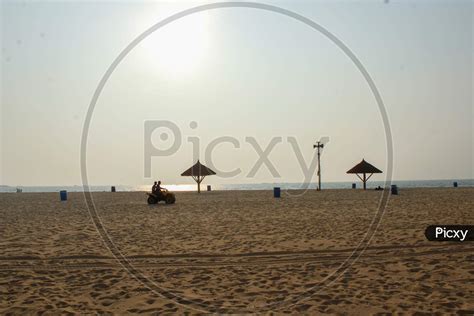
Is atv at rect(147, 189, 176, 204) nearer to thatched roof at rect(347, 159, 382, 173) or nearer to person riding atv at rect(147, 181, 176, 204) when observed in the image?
person riding atv at rect(147, 181, 176, 204)

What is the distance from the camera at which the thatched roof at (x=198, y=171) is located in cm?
3222

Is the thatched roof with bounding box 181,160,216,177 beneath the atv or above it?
above

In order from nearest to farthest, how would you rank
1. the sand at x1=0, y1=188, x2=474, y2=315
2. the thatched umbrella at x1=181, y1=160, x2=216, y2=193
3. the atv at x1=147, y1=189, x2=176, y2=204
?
the sand at x1=0, y1=188, x2=474, y2=315 < the atv at x1=147, y1=189, x2=176, y2=204 < the thatched umbrella at x1=181, y1=160, x2=216, y2=193

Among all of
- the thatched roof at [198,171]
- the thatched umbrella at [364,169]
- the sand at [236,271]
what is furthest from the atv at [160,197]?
the thatched umbrella at [364,169]

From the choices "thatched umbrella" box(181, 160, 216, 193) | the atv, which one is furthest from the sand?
"thatched umbrella" box(181, 160, 216, 193)

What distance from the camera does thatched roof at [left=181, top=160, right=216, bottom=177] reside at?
3222 centimetres

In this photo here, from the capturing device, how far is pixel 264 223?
37.1 ft

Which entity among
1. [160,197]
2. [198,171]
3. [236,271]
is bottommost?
[236,271]

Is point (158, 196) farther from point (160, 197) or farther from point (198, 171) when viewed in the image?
point (198, 171)

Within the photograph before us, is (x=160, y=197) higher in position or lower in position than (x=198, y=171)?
lower

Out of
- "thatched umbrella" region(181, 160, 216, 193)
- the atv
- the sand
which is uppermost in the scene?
"thatched umbrella" region(181, 160, 216, 193)

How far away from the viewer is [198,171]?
32469 mm

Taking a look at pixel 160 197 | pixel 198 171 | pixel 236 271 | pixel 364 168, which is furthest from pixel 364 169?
pixel 236 271

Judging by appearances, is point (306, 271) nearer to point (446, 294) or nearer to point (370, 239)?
point (446, 294)
